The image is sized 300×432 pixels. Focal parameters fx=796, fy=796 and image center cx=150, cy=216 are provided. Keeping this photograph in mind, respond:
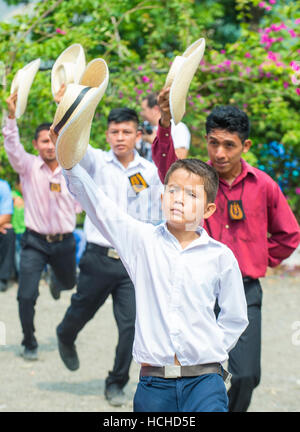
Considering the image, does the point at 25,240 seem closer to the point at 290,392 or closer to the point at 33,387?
the point at 33,387

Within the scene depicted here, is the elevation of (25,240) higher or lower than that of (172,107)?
lower

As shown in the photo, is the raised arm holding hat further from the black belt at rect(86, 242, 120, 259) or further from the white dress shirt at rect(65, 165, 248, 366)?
the white dress shirt at rect(65, 165, 248, 366)

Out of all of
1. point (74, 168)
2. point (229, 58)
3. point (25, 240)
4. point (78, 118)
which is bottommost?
point (25, 240)

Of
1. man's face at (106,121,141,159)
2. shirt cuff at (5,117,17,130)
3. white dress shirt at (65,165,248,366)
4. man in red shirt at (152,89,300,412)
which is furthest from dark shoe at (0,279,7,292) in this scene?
white dress shirt at (65,165,248,366)

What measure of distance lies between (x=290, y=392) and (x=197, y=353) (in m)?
2.87

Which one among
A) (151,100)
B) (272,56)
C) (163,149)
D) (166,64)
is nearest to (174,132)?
(151,100)

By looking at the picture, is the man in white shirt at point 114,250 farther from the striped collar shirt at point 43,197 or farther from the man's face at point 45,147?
the man's face at point 45,147

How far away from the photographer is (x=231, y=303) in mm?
3475

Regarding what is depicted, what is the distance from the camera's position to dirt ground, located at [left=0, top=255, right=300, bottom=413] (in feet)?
18.2

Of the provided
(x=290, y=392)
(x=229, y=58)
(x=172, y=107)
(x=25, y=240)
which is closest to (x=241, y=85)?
(x=229, y=58)

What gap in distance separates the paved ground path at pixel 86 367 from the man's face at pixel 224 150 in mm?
1939

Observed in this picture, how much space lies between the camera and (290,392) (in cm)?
594

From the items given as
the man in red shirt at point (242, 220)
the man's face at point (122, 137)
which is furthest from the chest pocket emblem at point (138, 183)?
the man in red shirt at point (242, 220)

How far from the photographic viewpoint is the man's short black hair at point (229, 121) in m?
4.47
